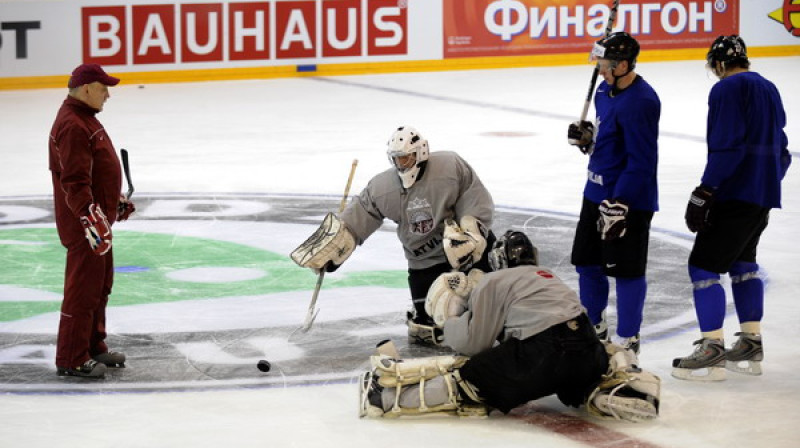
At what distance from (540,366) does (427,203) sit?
5.02ft

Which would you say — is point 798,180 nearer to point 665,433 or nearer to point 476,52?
point 665,433

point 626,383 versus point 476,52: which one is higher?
point 476,52

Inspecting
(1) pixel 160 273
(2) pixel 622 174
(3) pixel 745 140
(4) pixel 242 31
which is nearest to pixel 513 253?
(2) pixel 622 174

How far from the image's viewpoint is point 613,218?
255 inches

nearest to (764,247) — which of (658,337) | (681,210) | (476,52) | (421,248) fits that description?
(681,210)

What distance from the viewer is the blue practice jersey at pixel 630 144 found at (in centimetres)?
652

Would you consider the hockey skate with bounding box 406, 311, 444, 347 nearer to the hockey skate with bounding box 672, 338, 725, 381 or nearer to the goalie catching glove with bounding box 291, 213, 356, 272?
the goalie catching glove with bounding box 291, 213, 356, 272

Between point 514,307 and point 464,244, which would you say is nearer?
point 514,307

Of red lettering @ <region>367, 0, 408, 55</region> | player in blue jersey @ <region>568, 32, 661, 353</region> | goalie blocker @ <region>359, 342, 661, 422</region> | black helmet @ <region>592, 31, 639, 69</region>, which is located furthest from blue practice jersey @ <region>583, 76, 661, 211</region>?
red lettering @ <region>367, 0, 408, 55</region>

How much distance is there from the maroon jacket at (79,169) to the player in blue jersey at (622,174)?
218 centimetres

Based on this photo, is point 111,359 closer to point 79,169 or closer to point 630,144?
point 79,169

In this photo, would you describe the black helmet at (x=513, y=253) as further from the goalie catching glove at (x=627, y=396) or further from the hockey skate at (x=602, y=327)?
the hockey skate at (x=602, y=327)

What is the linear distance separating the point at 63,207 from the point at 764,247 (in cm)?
497

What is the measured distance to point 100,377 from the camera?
21.3 feet
